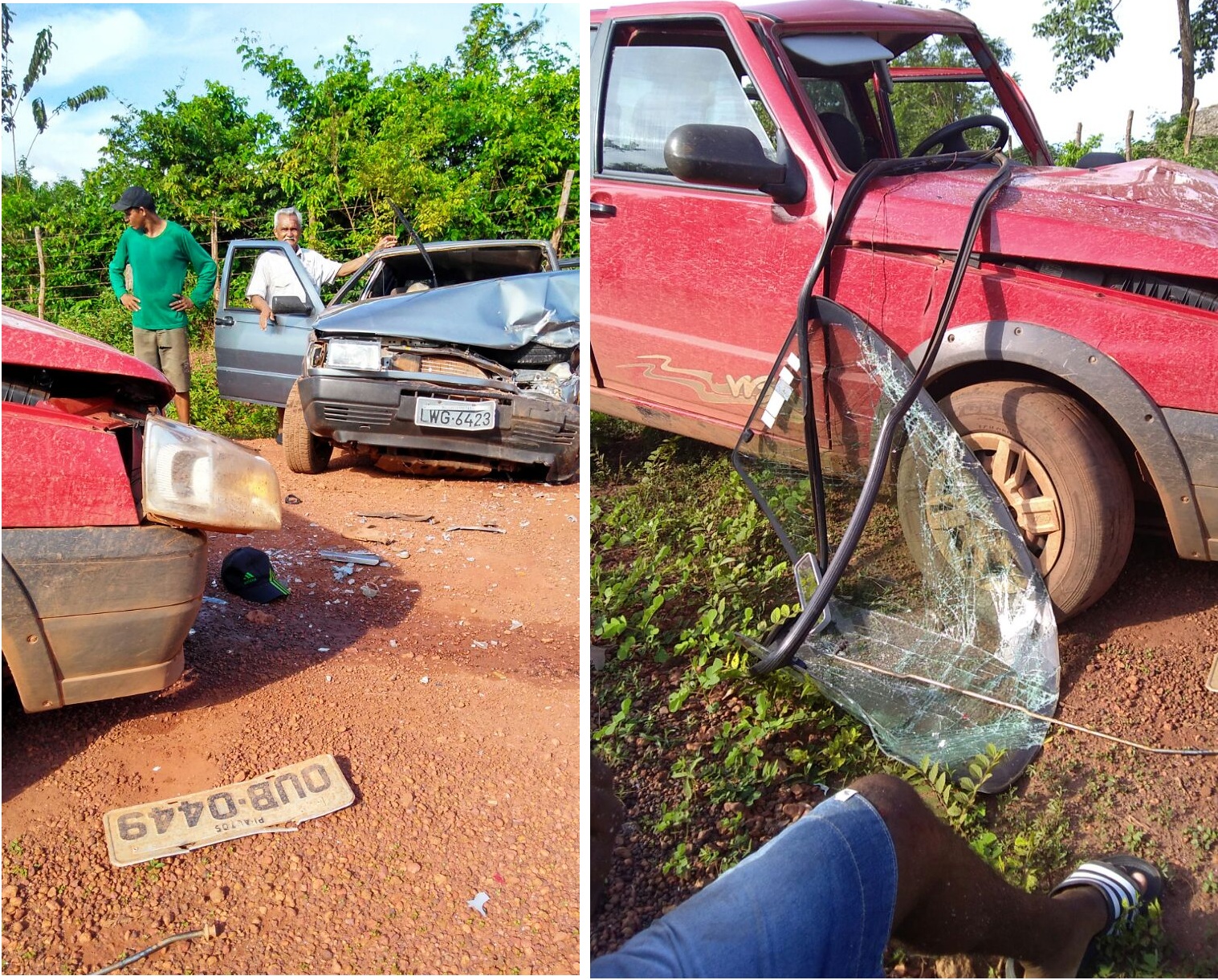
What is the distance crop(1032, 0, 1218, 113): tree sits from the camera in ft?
7.92

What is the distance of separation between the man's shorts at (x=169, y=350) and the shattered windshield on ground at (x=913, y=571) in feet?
11.1

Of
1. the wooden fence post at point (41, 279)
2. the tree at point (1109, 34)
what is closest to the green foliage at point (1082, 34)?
the tree at point (1109, 34)

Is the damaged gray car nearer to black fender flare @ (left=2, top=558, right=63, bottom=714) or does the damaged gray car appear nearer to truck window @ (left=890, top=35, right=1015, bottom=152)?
truck window @ (left=890, top=35, right=1015, bottom=152)

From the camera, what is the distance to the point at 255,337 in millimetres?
5820

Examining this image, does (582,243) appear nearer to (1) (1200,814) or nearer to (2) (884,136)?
(1) (1200,814)

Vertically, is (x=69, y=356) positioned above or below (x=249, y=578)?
above

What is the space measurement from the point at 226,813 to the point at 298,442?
3.39 metres

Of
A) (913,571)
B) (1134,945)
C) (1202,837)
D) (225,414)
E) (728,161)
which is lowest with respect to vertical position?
(1134,945)

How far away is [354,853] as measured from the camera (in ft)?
6.57

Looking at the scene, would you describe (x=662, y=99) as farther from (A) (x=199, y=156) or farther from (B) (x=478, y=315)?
(A) (x=199, y=156)

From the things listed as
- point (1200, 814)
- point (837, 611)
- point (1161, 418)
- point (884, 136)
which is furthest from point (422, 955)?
point (884, 136)

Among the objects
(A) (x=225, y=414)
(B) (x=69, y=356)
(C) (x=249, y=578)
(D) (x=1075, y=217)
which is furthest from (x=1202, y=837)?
(A) (x=225, y=414)

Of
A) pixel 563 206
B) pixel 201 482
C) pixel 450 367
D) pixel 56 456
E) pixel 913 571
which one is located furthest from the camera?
pixel 563 206

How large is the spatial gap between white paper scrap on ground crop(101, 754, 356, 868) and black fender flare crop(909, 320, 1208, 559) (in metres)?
1.90
